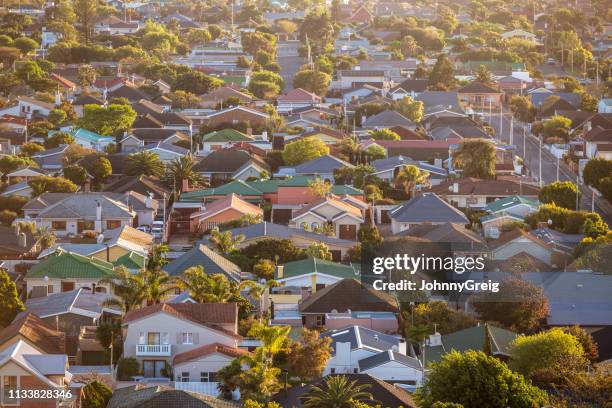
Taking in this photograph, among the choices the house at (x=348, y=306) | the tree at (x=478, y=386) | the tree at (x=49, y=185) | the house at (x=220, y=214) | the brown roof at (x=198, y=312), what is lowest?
the tree at (x=49, y=185)

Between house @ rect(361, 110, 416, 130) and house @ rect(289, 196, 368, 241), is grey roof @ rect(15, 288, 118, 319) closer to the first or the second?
house @ rect(289, 196, 368, 241)

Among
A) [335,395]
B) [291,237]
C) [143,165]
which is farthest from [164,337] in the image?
[143,165]

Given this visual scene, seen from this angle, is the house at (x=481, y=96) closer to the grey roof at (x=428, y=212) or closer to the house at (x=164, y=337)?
the grey roof at (x=428, y=212)

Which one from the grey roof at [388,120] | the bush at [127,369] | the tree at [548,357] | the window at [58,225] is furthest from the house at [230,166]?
the tree at [548,357]

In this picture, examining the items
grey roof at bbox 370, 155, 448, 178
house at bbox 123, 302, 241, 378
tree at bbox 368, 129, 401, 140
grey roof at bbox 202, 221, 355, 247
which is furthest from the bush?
tree at bbox 368, 129, 401, 140

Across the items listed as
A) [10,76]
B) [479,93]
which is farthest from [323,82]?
[10,76]

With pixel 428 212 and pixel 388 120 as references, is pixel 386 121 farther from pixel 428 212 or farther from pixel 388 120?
pixel 428 212

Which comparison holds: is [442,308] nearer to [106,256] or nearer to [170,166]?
[106,256]

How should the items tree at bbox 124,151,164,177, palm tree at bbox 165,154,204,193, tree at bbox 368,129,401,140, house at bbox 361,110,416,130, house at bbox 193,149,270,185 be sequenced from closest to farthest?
palm tree at bbox 165,154,204,193 < tree at bbox 124,151,164,177 < house at bbox 193,149,270,185 < tree at bbox 368,129,401,140 < house at bbox 361,110,416,130
